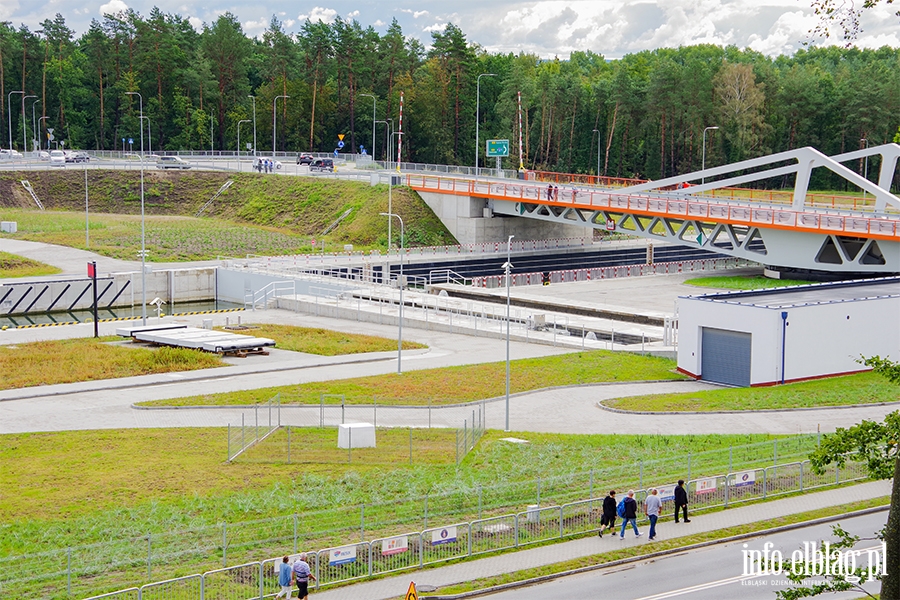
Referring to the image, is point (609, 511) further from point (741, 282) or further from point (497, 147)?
point (497, 147)

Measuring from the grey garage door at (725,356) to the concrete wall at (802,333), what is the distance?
24 centimetres

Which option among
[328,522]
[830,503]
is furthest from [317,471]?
[830,503]

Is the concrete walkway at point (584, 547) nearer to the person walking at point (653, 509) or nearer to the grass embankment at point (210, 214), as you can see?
the person walking at point (653, 509)

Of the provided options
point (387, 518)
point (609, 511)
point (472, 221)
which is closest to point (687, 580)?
point (609, 511)

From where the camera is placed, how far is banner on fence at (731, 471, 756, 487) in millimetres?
27109

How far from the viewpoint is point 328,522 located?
23.6 meters

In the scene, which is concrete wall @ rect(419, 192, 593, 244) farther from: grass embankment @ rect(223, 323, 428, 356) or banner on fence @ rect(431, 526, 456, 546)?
→ banner on fence @ rect(431, 526, 456, 546)

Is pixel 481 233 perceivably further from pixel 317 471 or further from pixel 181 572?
pixel 181 572

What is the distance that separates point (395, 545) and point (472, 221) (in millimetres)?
65685

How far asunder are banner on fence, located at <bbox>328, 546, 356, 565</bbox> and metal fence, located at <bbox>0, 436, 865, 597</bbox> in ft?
3.14

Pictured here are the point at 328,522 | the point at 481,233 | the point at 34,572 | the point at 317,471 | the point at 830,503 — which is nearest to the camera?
the point at 34,572

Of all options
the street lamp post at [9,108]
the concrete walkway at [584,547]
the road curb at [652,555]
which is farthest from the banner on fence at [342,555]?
the street lamp post at [9,108]

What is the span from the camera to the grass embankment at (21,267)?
67938 millimetres

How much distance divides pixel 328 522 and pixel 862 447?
11806 millimetres
